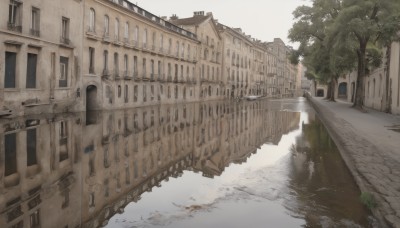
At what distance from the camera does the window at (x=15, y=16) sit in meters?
20.0

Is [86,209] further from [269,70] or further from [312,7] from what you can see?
[269,70]

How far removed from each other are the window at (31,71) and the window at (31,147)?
306 inches

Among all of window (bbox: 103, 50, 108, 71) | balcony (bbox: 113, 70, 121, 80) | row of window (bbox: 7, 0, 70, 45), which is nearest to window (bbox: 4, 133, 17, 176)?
row of window (bbox: 7, 0, 70, 45)

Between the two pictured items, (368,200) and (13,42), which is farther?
(13,42)

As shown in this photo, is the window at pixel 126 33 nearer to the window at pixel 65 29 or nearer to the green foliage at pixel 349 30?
the window at pixel 65 29

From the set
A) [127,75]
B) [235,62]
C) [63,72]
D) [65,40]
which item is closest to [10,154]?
[63,72]

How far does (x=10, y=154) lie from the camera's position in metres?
10.1

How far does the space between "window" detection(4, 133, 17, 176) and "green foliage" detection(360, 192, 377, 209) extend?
25.7ft

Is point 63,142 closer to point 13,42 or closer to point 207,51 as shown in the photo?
point 13,42

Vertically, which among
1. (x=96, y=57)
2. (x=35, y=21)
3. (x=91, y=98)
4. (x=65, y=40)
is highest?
(x=35, y=21)

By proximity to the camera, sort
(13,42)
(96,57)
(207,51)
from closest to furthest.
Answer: (13,42) → (96,57) → (207,51)

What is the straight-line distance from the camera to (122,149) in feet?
39.6

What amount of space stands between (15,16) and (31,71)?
3281mm

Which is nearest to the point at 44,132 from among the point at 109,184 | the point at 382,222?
the point at 109,184
